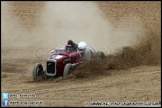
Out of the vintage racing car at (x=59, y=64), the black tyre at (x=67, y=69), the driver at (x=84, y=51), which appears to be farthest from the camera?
the driver at (x=84, y=51)

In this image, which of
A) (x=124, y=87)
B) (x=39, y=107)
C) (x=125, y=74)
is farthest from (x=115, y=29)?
(x=39, y=107)

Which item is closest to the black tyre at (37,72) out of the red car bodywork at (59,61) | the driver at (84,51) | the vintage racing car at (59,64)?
the vintage racing car at (59,64)

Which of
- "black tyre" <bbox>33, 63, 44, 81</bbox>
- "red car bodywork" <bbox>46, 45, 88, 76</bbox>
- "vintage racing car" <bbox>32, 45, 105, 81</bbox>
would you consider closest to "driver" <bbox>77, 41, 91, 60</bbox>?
"vintage racing car" <bbox>32, 45, 105, 81</bbox>

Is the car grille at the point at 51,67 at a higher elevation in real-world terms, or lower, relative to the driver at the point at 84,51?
lower

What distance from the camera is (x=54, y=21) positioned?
2420 centimetres

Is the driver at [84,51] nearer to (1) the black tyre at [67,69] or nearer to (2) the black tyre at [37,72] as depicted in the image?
(1) the black tyre at [67,69]

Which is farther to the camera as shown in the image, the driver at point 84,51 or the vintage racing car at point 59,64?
the driver at point 84,51

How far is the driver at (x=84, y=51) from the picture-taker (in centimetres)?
1372

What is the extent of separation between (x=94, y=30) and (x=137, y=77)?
9.83 metres

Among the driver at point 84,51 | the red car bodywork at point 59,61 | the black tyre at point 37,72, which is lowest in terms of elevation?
the black tyre at point 37,72

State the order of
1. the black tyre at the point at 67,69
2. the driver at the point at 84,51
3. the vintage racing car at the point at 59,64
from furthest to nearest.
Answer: the driver at the point at 84,51
the vintage racing car at the point at 59,64
the black tyre at the point at 67,69

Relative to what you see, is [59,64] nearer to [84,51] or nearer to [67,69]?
[67,69]

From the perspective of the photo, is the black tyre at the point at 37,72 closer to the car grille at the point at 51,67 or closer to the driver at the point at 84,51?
the car grille at the point at 51,67

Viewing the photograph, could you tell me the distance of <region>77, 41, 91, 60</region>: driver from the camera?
13.7 metres
